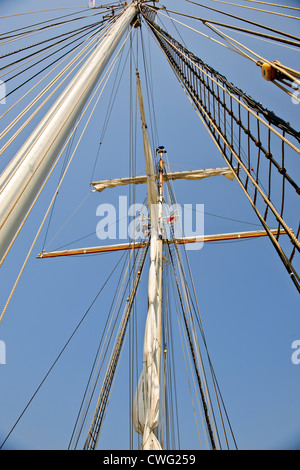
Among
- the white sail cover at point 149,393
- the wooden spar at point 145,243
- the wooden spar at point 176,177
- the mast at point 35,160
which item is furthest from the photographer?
the wooden spar at point 176,177

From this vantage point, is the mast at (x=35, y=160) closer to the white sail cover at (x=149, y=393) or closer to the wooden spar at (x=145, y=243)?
the white sail cover at (x=149, y=393)

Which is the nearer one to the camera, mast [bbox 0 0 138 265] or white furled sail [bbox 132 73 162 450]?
mast [bbox 0 0 138 265]

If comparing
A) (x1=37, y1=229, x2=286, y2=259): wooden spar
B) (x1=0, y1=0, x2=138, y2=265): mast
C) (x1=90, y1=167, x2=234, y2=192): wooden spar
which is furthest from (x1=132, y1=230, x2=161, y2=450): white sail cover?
(x1=90, y1=167, x2=234, y2=192): wooden spar

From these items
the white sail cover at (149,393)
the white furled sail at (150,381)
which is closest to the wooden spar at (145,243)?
the white furled sail at (150,381)

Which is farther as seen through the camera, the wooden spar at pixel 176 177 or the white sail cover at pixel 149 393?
the wooden spar at pixel 176 177

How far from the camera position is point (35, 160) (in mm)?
1673

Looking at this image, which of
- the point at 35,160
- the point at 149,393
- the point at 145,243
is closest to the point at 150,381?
the point at 149,393

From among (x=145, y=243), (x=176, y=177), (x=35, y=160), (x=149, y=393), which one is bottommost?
(x=35, y=160)

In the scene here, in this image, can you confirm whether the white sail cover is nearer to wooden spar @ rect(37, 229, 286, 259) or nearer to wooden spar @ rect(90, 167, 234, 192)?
wooden spar @ rect(37, 229, 286, 259)

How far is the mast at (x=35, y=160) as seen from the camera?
1419 millimetres

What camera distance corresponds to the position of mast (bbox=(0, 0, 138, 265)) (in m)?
1.42

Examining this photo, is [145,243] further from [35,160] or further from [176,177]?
[35,160]
